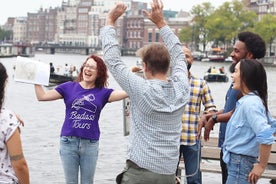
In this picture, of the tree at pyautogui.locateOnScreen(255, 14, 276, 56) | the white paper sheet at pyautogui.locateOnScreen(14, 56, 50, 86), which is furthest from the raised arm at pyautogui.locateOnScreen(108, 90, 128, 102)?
the tree at pyautogui.locateOnScreen(255, 14, 276, 56)

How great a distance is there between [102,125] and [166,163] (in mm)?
17453

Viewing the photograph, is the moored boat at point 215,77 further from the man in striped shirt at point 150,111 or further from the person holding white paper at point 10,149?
the person holding white paper at point 10,149

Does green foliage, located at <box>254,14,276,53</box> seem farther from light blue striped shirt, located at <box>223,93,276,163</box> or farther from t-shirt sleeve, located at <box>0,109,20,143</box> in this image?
t-shirt sleeve, located at <box>0,109,20,143</box>

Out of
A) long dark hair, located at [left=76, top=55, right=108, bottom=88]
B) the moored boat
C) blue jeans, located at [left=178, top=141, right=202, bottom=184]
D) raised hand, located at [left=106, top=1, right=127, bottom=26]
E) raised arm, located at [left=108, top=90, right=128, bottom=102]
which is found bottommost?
the moored boat

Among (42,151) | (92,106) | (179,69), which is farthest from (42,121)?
(179,69)

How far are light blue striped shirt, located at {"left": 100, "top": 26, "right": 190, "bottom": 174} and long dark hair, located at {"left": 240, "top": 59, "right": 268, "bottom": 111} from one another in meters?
0.68

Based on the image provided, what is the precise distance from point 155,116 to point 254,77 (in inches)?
35.6

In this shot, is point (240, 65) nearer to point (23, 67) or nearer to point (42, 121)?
point (23, 67)

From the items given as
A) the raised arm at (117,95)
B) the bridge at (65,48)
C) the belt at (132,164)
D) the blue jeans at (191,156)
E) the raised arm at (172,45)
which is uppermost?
the raised arm at (172,45)

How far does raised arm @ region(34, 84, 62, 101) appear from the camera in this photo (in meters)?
5.14

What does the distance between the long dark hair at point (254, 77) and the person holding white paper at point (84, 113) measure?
3.73ft

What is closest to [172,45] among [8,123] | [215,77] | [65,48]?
[8,123]

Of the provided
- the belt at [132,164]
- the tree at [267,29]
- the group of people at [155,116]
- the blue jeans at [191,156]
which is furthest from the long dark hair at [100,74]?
the tree at [267,29]

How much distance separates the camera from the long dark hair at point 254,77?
14.8 feet
